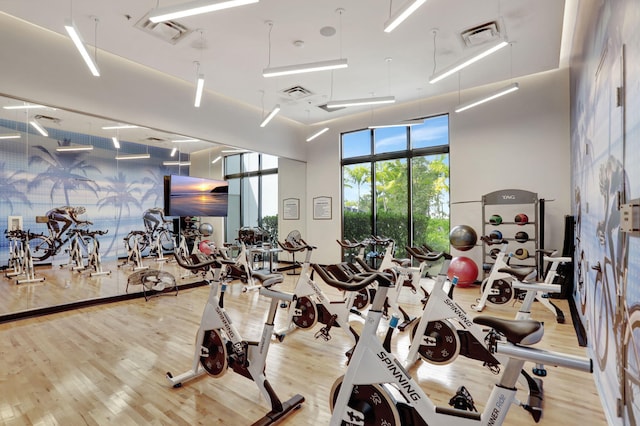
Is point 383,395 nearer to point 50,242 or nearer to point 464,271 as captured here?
point 464,271

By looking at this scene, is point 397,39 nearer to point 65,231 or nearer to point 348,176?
point 348,176

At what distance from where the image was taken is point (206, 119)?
6613mm

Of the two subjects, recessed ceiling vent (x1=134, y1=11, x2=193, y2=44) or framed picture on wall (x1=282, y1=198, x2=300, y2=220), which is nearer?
recessed ceiling vent (x1=134, y1=11, x2=193, y2=44)

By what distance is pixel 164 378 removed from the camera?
8.96 ft

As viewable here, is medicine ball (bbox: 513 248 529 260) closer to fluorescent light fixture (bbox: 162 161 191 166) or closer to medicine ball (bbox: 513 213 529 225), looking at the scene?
medicine ball (bbox: 513 213 529 225)

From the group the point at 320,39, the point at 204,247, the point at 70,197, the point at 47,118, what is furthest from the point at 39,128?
the point at 320,39

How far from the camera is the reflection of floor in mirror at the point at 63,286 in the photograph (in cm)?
442

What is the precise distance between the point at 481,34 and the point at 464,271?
3932 mm

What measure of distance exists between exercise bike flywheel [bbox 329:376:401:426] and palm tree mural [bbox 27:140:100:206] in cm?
516

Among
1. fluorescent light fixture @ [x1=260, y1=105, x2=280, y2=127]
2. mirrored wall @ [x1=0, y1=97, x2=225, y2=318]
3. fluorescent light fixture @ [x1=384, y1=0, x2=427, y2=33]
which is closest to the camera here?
fluorescent light fixture @ [x1=384, y1=0, x2=427, y2=33]

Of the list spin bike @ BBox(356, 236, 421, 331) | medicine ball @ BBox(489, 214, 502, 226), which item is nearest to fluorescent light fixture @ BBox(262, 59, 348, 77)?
spin bike @ BBox(356, 236, 421, 331)

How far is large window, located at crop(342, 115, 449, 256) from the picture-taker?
716 centimetres

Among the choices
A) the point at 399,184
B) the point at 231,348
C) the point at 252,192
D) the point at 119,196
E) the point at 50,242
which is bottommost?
the point at 231,348

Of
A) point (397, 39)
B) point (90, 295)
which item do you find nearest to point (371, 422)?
point (397, 39)
